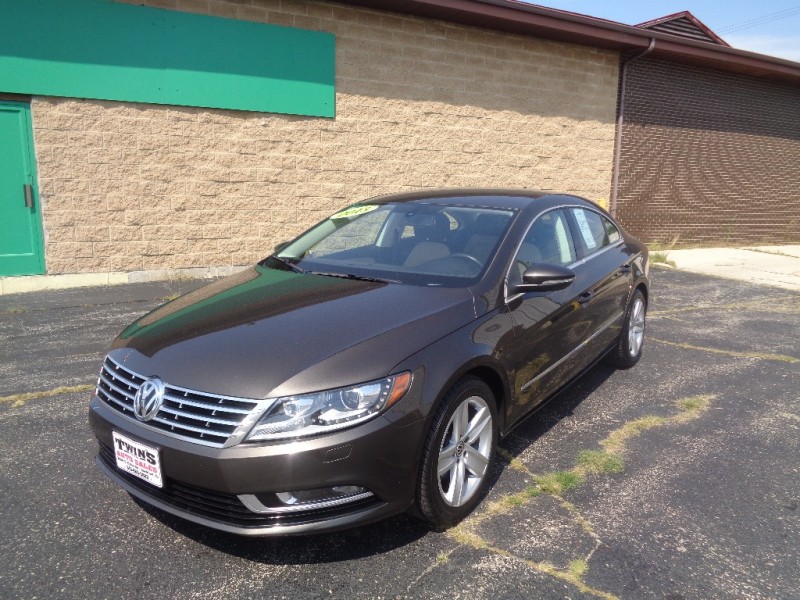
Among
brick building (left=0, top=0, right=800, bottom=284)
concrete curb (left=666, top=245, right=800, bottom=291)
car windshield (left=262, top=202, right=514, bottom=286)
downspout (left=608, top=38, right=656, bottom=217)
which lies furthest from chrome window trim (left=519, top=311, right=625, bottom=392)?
downspout (left=608, top=38, right=656, bottom=217)

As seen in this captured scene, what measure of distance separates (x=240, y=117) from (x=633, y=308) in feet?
19.6

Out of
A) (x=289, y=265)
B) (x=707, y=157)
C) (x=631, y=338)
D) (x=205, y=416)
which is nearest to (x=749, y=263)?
(x=707, y=157)

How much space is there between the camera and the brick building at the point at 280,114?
25.5ft

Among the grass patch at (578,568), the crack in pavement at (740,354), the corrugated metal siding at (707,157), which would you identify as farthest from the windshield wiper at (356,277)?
the corrugated metal siding at (707,157)

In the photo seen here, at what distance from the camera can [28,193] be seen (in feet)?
25.4

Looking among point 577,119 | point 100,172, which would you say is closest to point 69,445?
point 100,172

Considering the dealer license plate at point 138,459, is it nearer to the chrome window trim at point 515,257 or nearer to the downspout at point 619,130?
the chrome window trim at point 515,257

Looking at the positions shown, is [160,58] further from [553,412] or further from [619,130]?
[619,130]

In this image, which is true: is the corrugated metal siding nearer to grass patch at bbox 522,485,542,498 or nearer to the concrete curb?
the concrete curb

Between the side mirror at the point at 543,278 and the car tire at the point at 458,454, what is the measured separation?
2.19 ft

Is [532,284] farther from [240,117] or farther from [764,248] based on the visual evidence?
[764,248]

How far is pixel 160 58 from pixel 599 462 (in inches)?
288

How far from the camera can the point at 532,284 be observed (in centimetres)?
346

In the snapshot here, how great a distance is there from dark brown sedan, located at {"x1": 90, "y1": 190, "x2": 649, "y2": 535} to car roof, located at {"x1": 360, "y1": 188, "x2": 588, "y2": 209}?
58 millimetres
